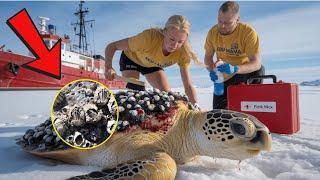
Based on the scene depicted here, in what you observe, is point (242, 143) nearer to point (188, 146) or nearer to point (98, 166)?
point (188, 146)

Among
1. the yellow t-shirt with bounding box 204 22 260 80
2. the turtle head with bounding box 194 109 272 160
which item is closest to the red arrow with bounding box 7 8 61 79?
the turtle head with bounding box 194 109 272 160

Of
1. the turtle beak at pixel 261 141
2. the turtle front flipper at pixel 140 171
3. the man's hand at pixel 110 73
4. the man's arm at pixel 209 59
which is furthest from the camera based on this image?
the man's arm at pixel 209 59

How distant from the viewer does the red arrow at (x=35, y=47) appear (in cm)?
236

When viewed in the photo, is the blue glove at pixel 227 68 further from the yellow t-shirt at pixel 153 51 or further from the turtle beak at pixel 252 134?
the turtle beak at pixel 252 134


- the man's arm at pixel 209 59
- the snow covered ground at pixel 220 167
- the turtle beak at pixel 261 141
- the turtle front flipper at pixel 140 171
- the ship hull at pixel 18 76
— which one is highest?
the ship hull at pixel 18 76

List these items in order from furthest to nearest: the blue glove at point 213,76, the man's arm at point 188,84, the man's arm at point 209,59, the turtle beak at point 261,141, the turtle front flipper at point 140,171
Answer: the man's arm at point 209,59 → the man's arm at point 188,84 → the blue glove at point 213,76 → the turtle beak at point 261,141 → the turtle front flipper at point 140,171

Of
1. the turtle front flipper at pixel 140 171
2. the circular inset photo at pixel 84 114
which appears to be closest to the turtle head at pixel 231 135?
the turtle front flipper at pixel 140 171

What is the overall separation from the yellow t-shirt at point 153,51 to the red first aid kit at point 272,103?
0.59 meters

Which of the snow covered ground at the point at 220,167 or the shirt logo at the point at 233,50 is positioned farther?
the shirt logo at the point at 233,50

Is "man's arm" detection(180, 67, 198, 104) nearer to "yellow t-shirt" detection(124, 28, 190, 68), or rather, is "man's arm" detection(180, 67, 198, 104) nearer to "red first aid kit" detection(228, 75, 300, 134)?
"yellow t-shirt" detection(124, 28, 190, 68)

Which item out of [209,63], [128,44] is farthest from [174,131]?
[209,63]

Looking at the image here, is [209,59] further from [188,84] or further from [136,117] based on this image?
[136,117]

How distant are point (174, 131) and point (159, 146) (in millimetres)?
136

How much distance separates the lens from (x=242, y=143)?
1.47 m
